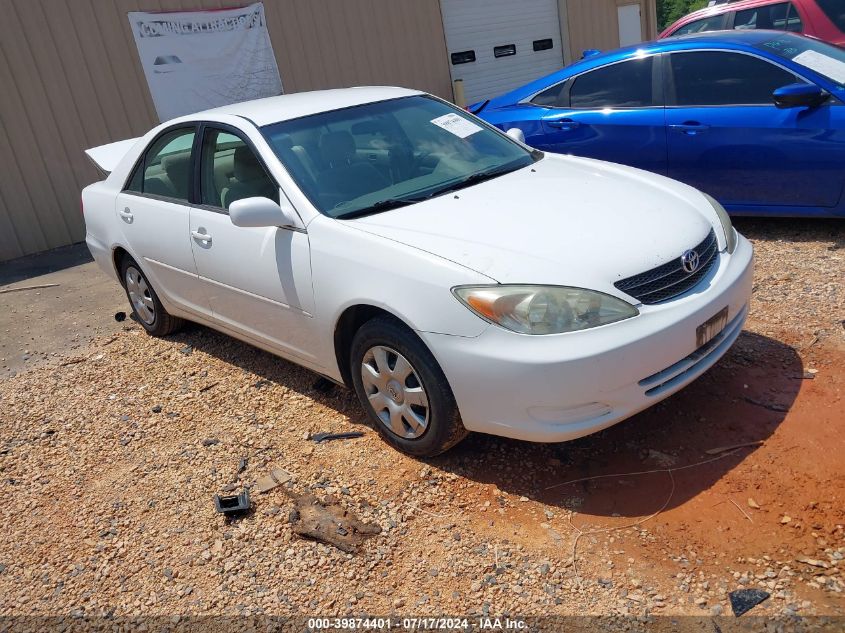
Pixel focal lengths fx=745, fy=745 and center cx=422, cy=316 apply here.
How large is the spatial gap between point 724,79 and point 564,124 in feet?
4.11

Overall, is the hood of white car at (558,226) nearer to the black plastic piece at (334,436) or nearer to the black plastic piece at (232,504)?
the black plastic piece at (334,436)

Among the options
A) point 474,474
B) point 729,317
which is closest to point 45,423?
point 474,474

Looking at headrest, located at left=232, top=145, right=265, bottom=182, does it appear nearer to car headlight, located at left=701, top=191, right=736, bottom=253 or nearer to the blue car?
car headlight, located at left=701, top=191, right=736, bottom=253

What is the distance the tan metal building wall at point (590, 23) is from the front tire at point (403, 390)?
12.2 m

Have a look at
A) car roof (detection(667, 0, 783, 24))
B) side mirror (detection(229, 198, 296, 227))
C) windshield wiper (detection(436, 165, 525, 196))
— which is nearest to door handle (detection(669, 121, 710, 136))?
windshield wiper (detection(436, 165, 525, 196))

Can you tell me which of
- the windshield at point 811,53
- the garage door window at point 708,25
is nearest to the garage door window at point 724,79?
the windshield at point 811,53

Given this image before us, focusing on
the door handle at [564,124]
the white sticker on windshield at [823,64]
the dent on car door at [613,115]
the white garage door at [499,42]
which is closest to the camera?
the white sticker on windshield at [823,64]

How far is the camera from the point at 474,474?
331cm

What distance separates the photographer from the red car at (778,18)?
8.25m

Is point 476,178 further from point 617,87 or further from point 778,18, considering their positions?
point 778,18

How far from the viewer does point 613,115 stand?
234 inches

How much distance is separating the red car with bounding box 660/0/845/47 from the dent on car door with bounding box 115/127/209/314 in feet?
21.9

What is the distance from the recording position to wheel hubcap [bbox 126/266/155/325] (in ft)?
17.2

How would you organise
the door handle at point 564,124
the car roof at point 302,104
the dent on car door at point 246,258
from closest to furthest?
1. the dent on car door at point 246,258
2. the car roof at point 302,104
3. the door handle at point 564,124
